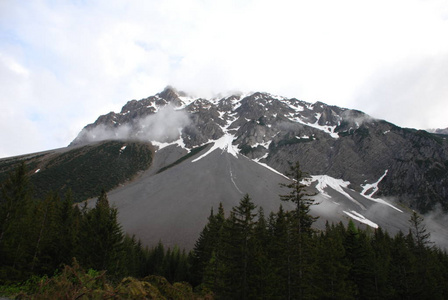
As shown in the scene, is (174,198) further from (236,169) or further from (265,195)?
(236,169)

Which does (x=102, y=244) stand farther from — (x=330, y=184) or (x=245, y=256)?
(x=330, y=184)

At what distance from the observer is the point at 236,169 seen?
156 metres

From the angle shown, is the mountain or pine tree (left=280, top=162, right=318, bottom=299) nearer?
pine tree (left=280, top=162, right=318, bottom=299)

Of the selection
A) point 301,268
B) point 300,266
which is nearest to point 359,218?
point 301,268

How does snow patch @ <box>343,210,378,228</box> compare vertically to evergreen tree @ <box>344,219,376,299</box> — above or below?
above

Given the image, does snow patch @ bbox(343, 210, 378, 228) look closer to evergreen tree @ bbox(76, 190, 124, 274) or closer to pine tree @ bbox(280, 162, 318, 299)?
pine tree @ bbox(280, 162, 318, 299)

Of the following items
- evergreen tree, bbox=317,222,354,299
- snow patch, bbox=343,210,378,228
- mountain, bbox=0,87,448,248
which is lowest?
evergreen tree, bbox=317,222,354,299

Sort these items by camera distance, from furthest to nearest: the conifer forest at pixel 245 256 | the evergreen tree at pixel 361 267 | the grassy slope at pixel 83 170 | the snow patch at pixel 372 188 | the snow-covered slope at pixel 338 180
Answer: the snow patch at pixel 372 188 < the grassy slope at pixel 83 170 < the snow-covered slope at pixel 338 180 < the evergreen tree at pixel 361 267 < the conifer forest at pixel 245 256

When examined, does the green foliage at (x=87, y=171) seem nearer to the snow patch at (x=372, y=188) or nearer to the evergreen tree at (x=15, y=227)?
the evergreen tree at (x=15, y=227)

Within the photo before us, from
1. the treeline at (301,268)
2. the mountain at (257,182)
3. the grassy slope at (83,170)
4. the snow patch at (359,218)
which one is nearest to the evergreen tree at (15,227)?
the treeline at (301,268)

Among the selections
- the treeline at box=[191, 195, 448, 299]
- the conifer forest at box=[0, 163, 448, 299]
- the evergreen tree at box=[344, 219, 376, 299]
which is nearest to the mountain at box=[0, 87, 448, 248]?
the treeline at box=[191, 195, 448, 299]

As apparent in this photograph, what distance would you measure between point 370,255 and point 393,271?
349 inches

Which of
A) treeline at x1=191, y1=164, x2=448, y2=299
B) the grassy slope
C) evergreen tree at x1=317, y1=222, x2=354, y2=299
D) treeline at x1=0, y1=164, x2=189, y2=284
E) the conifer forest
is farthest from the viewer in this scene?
the grassy slope

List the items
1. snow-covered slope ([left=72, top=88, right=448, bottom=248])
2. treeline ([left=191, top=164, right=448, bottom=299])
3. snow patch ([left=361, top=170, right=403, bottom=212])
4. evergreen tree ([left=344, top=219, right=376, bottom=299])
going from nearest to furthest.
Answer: treeline ([left=191, top=164, right=448, bottom=299]) < evergreen tree ([left=344, top=219, right=376, bottom=299]) < snow-covered slope ([left=72, top=88, right=448, bottom=248]) < snow patch ([left=361, top=170, right=403, bottom=212])
